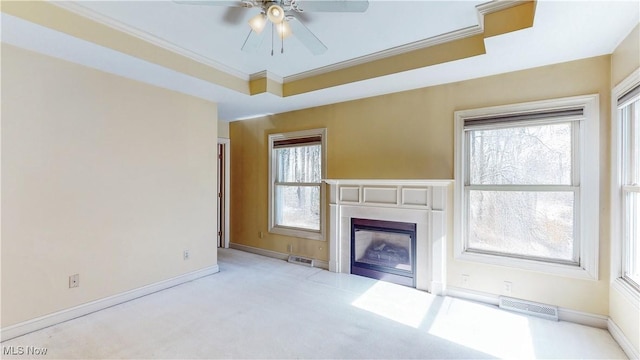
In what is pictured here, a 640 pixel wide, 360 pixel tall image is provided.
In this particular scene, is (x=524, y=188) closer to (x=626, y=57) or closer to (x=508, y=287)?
(x=508, y=287)

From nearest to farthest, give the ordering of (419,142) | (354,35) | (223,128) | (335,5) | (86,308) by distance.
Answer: (335,5)
(354,35)
(86,308)
(419,142)
(223,128)

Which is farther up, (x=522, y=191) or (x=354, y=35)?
(x=354, y=35)

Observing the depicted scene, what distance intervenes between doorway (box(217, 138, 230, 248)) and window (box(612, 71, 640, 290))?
17.0 ft

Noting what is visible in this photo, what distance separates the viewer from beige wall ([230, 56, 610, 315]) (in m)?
2.60

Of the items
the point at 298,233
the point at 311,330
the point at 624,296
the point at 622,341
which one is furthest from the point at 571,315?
the point at 298,233

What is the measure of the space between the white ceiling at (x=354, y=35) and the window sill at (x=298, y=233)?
226 centimetres

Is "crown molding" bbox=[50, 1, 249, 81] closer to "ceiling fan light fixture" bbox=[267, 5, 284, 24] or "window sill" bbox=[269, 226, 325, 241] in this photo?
"ceiling fan light fixture" bbox=[267, 5, 284, 24]

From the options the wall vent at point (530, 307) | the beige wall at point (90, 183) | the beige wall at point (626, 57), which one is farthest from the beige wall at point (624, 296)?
the beige wall at point (90, 183)

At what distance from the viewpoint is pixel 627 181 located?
229 centimetres

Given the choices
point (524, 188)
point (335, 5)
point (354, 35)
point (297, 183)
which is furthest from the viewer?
point (297, 183)

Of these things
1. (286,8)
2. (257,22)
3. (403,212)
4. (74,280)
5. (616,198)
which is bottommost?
(74,280)

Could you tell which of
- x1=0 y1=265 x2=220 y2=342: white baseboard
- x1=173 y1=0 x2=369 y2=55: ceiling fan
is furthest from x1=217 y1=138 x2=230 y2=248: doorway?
x1=173 y1=0 x2=369 y2=55: ceiling fan

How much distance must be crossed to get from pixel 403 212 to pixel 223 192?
3.43 metres

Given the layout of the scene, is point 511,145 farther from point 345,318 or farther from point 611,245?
point 345,318
